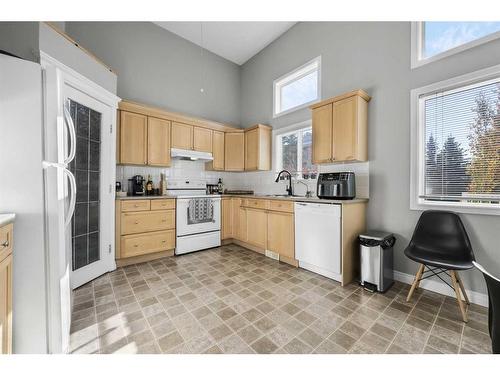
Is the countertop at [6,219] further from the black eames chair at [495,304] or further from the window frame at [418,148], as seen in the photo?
the window frame at [418,148]

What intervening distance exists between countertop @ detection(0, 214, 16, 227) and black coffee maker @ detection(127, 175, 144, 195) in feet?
7.40

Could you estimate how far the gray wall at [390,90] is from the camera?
193 centimetres

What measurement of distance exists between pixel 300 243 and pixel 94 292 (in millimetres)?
2360

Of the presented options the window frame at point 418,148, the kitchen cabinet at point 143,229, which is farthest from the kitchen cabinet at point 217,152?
the window frame at point 418,148

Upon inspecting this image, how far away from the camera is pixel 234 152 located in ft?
13.9

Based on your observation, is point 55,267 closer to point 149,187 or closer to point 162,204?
point 162,204

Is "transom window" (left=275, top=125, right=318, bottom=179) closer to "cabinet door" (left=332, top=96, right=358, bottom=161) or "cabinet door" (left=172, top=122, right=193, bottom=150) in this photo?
"cabinet door" (left=332, top=96, right=358, bottom=161)

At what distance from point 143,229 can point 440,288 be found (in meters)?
3.60

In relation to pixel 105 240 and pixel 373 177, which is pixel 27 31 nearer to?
pixel 105 240

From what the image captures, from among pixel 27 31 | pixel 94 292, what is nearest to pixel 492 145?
pixel 94 292

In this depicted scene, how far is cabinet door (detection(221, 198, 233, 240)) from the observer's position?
12.4ft

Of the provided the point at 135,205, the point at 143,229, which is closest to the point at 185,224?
the point at 143,229

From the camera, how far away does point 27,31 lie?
1.81 meters

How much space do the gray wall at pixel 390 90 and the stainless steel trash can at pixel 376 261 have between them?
297mm
